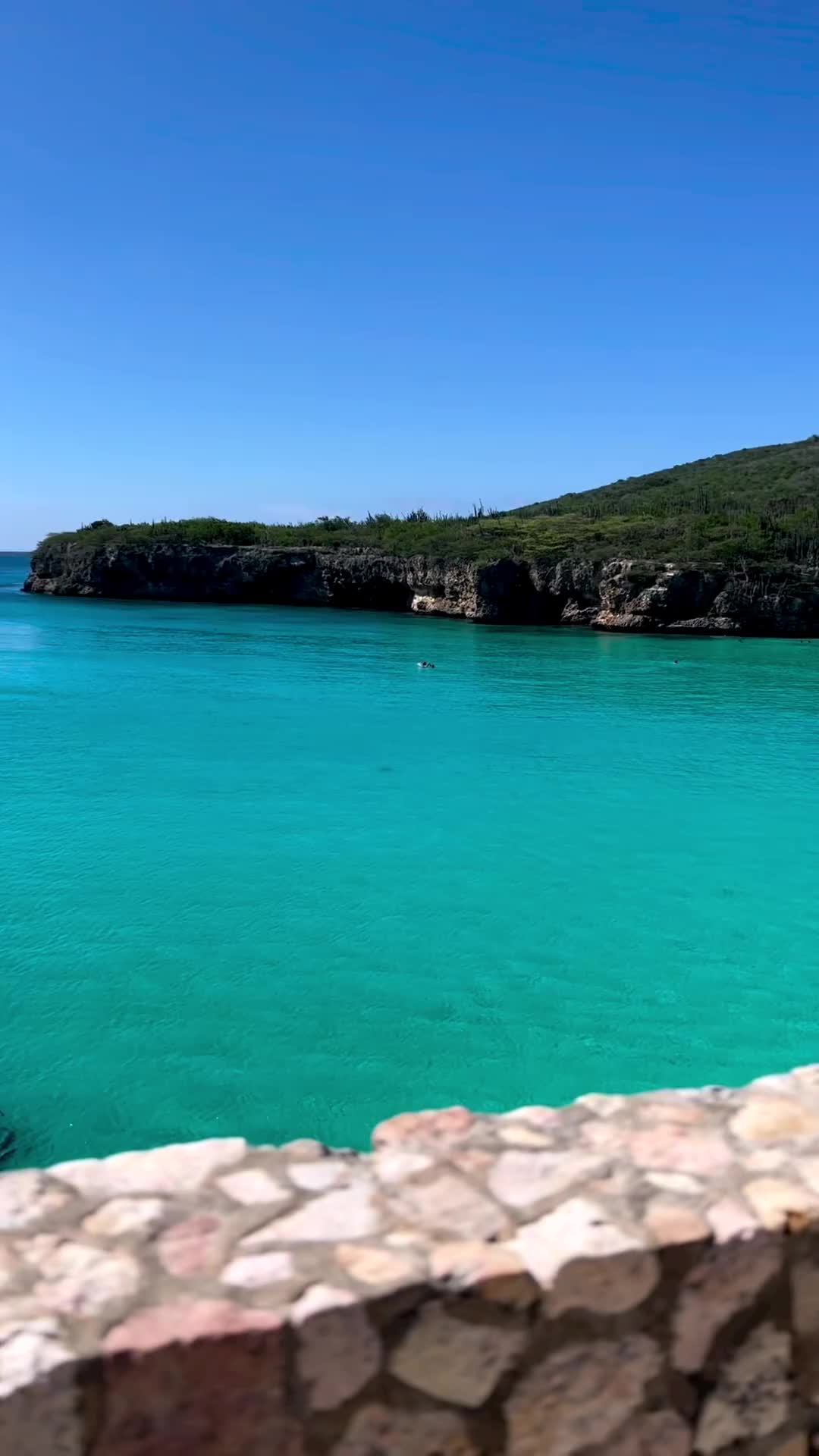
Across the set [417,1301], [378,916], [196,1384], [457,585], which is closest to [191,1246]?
[196,1384]

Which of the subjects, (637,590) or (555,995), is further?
(637,590)

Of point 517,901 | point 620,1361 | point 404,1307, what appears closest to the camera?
point 404,1307

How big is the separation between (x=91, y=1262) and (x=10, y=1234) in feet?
0.79

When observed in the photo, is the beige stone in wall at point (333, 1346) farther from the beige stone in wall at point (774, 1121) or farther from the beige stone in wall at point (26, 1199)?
the beige stone in wall at point (774, 1121)

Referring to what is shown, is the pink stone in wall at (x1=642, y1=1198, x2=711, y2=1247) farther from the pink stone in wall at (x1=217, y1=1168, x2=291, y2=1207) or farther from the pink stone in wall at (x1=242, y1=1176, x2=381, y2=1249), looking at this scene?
the pink stone in wall at (x1=217, y1=1168, x2=291, y2=1207)

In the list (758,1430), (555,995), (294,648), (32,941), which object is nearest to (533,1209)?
(758,1430)

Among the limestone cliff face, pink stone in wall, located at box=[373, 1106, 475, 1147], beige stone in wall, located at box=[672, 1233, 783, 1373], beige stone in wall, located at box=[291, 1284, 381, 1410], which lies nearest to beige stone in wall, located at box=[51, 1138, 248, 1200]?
pink stone in wall, located at box=[373, 1106, 475, 1147]

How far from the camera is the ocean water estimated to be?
738 centimetres

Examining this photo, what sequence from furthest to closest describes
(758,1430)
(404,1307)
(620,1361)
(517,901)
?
(517,901) → (758,1430) → (620,1361) → (404,1307)

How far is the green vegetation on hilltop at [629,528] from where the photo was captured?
2128 inches

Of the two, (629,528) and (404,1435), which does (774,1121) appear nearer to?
(404,1435)

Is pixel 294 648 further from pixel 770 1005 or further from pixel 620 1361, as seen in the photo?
pixel 620 1361

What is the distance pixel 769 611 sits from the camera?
5091cm

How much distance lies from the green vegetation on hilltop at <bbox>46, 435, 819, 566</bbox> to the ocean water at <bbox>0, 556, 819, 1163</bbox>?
107ft
